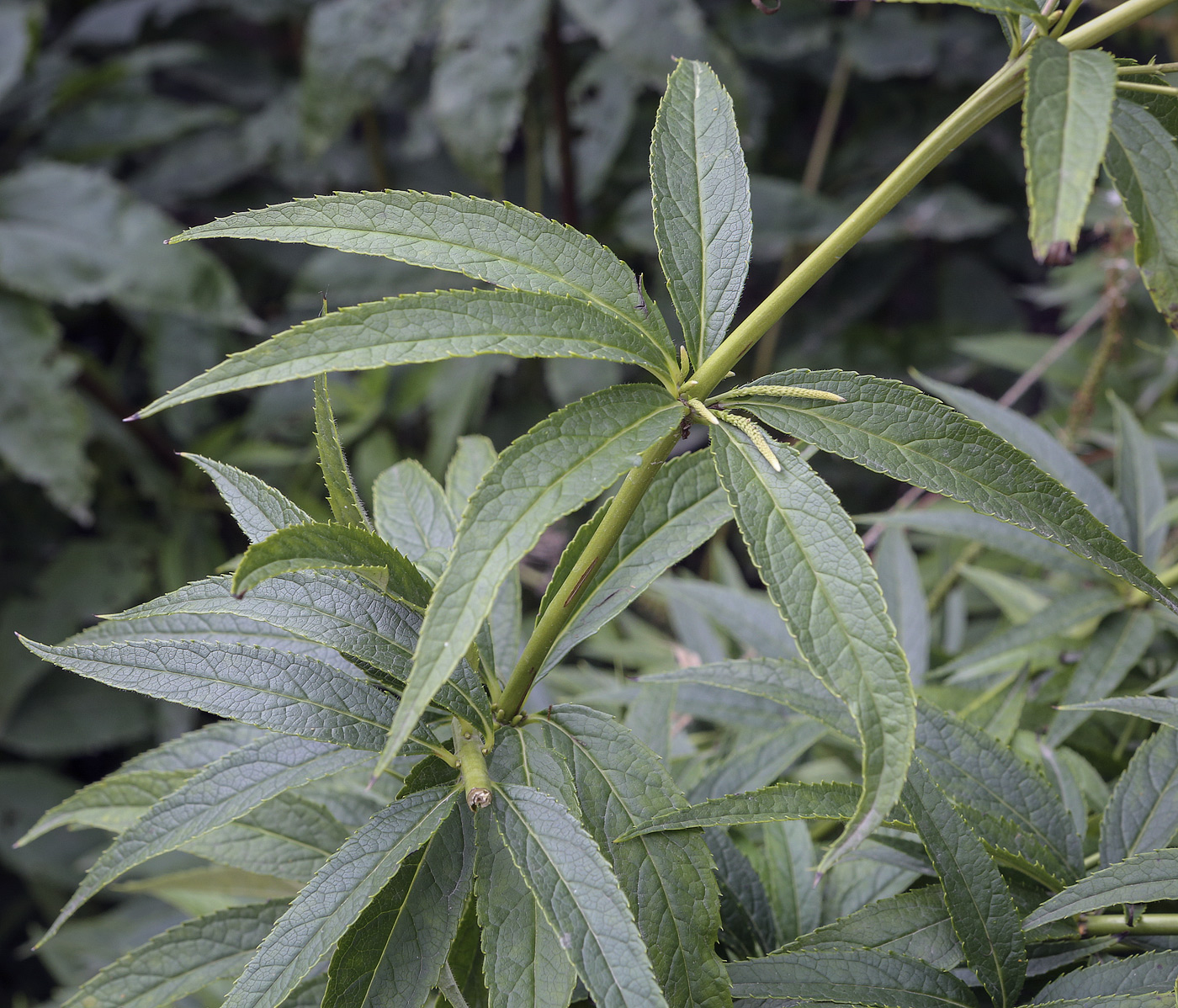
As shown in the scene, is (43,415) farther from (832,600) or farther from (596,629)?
(832,600)

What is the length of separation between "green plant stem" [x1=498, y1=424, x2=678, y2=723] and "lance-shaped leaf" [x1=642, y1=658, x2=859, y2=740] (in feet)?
0.35

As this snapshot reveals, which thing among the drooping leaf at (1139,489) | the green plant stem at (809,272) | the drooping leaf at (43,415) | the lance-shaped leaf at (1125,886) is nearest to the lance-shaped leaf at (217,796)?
the green plant stem at (809,272)

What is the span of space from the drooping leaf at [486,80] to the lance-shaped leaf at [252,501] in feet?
3.31

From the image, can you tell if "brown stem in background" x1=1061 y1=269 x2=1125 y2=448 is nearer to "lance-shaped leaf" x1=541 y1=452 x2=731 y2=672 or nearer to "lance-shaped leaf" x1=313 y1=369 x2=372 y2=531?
"lance-shaped leaf" x1=541 y1=452 x2=731 y2=672

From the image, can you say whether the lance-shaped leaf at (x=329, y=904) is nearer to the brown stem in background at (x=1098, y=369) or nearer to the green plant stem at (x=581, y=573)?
the green plant stem at (x=581, y=573)

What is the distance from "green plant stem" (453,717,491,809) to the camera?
42 cm

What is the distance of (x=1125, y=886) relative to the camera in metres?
0.42

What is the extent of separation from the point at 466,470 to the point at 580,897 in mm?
306

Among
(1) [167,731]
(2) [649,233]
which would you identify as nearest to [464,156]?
(2) [649,233]

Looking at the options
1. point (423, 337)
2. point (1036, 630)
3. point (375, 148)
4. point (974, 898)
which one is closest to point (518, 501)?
point (423, 337)

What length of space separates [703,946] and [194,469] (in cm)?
138

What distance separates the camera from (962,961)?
474 mm

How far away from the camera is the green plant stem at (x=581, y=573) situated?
0.42 m

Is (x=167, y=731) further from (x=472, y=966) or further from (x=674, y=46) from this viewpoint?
(x=674, y=46)
